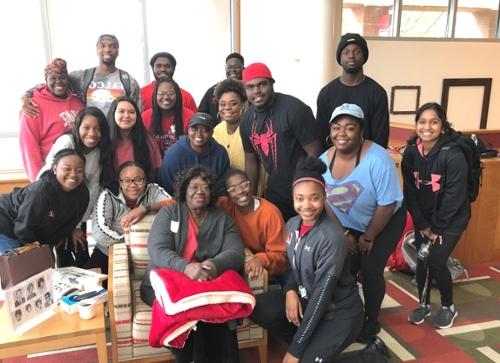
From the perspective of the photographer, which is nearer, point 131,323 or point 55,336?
point 55,336

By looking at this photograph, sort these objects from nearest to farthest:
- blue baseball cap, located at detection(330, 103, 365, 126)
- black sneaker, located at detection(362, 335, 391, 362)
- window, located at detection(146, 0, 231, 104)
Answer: blue baseball cap, located at detection(330, 103, 365, 126)
black sneaker, located at detection(362, 335, 391, 362)
window, located at detection(146, 0, 231, 104)

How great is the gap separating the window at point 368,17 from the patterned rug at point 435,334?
4787mm

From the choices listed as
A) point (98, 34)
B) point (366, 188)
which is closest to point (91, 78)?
point (366, 188)

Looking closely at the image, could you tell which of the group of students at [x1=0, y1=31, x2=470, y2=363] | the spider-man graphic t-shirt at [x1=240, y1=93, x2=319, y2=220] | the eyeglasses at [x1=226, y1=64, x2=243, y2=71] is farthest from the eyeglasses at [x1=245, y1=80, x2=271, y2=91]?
the eyeglasses at [x1=226, y1=64, x2=243, y2=71]

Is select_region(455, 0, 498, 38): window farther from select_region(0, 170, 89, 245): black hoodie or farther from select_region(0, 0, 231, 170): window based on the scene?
select_region(0, 170, 89, 245): black hoodie

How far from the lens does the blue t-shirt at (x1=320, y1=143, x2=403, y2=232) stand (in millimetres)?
2195

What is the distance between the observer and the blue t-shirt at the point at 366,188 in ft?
7.20

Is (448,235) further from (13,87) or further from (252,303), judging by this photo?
(13,87)

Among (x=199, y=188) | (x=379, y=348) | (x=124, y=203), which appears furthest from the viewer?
(x=124, y=203)

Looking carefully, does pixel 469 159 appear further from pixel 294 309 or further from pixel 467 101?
pixel 467 101

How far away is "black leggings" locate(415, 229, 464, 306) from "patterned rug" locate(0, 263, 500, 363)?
20 centimetres

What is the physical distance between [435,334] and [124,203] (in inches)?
83.5

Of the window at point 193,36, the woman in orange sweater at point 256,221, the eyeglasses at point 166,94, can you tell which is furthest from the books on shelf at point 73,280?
the window at point 193,36

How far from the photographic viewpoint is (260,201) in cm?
259
